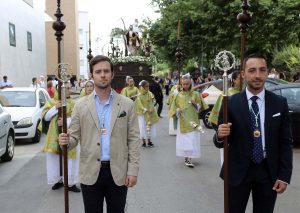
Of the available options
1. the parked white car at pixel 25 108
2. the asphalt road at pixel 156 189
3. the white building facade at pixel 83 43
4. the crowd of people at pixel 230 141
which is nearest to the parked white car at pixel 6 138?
the asphalt road at pixel 156 189

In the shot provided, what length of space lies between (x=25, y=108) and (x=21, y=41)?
18.6 m

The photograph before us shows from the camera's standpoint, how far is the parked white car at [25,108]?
12.9 metres

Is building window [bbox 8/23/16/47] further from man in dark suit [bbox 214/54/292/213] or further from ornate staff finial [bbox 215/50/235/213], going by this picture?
man in dark suit [bbox 214/54/292/213]

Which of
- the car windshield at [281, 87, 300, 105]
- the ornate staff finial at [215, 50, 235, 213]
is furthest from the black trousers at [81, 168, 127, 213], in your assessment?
the car windshield at [281, 87, 300, 105]

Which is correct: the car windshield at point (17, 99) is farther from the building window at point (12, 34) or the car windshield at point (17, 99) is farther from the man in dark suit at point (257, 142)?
the building window at point (12, 34)

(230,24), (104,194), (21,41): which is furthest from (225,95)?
(21,41)

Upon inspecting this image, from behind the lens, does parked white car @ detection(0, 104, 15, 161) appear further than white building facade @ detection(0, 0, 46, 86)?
No

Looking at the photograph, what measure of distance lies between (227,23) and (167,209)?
19.6 metres

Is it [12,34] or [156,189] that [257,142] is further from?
[12,34]

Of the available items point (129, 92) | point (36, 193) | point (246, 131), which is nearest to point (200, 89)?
point (129, 92)

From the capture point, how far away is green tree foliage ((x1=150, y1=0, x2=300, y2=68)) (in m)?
23.5

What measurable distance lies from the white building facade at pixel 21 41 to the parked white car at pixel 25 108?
11.6 meters

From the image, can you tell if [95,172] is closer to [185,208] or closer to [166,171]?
[185,208]

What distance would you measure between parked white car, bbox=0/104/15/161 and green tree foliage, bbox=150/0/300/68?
1559 cm
